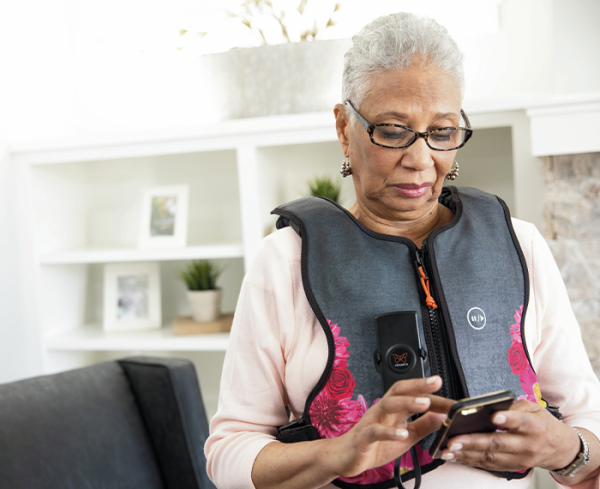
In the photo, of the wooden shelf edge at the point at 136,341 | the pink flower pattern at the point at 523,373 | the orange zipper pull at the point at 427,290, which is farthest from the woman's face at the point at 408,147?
the wooden shelf edge at the point at 136,341

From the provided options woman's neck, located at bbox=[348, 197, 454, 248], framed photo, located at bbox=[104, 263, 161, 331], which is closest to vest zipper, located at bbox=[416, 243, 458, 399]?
woman's neck, located at bbox=[348, 197, 454, 248]

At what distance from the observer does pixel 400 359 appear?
0.85 meters

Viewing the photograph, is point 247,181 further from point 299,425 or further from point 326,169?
point 299,425

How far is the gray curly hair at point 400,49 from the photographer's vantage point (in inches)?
35.3

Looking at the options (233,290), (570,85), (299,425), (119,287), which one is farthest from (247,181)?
(570,85)

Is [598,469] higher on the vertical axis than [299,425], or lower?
lower

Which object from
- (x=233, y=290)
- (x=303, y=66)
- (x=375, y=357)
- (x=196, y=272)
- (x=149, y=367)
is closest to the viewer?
(x=375, y=357)

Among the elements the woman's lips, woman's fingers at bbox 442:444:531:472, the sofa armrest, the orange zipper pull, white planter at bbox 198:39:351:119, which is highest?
white planter at bbox 198:39:351:119

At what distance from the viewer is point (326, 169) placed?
84.3 inches

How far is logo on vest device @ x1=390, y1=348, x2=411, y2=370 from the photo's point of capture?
2.77 ft

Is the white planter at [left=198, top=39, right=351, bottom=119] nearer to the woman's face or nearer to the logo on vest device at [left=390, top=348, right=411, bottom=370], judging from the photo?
A: the woman's face

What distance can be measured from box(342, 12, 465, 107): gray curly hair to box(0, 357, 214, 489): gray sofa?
863mm

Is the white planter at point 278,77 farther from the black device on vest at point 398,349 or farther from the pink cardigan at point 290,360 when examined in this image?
the black device on vest at point 398,349

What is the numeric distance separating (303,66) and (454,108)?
95 centimetres
